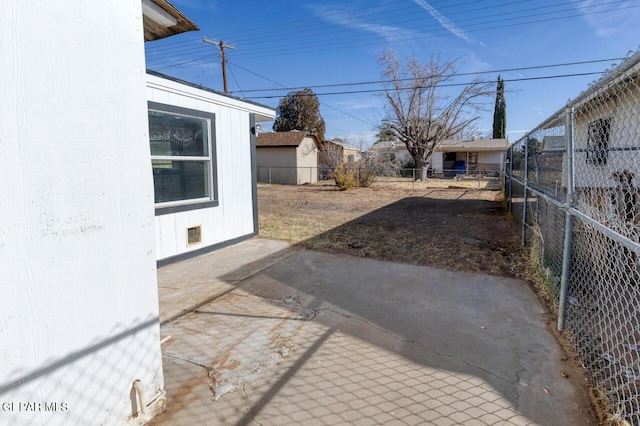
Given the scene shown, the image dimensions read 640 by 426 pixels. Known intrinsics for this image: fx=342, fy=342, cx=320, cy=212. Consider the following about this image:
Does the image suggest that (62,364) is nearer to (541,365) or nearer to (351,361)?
(351,361)

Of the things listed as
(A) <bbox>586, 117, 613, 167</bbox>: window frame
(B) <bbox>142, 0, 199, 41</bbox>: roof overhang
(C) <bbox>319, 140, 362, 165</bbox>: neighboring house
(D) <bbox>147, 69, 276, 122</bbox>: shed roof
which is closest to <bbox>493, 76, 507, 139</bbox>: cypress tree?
(C) <bbox>319, 140, 362, 165</bbox>: neighboring house

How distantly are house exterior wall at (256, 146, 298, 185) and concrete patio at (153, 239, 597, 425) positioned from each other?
17.7 metres

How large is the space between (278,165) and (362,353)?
66.6 feet

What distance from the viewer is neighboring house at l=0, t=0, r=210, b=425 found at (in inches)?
53.3

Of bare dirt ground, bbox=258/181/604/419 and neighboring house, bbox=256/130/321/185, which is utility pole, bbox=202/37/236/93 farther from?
bare dirt ground, bbox=258/181/604/419

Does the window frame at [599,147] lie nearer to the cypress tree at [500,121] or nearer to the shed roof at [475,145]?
the shed roof at [475,145]

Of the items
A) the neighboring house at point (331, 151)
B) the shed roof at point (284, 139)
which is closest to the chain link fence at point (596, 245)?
the shed roof at point (284, 139)

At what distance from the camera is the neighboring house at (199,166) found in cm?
485

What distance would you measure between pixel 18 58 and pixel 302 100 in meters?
37.9

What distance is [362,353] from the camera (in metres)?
2.64

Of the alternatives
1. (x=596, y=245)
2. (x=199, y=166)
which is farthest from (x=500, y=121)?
(x=199, y=166)

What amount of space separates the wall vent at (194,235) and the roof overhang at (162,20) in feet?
9.20

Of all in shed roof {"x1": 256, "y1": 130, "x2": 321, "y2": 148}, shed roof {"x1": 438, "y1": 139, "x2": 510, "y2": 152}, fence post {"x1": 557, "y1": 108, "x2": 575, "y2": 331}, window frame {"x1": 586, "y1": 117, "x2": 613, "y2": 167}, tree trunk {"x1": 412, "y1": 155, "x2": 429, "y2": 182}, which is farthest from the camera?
shed roof {"x1": 438, "y1": 139, "x2": 510, "y2": 152}

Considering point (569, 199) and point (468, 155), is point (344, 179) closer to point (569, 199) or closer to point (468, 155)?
point (569, 199)
